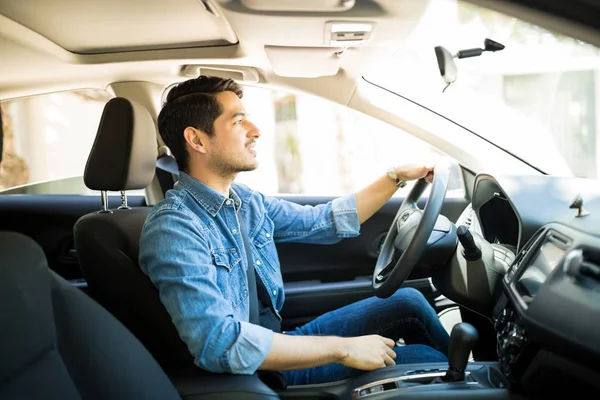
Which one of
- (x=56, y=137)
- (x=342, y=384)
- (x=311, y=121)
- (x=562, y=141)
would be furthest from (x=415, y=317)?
(x=56, y=137)

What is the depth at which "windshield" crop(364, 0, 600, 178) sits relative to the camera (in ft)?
6.93

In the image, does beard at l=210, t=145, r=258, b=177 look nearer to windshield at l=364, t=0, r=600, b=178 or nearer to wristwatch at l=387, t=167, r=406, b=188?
wristwatch at l=387, t=167, r=406, b=188

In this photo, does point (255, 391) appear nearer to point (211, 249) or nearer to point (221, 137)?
point (211, 249)

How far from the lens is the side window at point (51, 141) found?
10.00 ft

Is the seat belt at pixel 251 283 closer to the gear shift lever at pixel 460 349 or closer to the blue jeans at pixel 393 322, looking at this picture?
the blue jeans at pixel 393 322

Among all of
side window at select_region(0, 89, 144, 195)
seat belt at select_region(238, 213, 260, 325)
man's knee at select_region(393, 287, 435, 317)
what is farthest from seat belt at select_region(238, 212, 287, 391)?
side window at select_region(0, 89, 144, 195)

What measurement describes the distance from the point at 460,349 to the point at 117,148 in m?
1.16

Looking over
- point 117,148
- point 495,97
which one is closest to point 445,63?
point 495,97

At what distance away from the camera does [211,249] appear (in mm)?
1655

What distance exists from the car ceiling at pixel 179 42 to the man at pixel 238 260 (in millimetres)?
249

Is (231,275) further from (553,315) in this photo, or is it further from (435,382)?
(553,315)

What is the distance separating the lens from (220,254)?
1683 mm

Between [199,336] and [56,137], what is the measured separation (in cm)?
345

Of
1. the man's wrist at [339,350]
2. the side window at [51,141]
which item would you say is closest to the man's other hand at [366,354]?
the man's wrist at [339,350]
